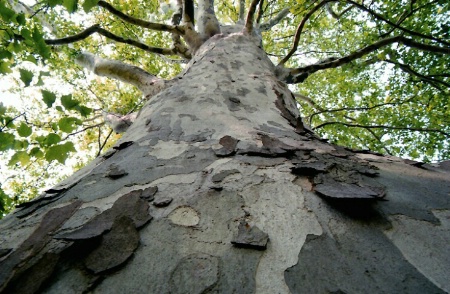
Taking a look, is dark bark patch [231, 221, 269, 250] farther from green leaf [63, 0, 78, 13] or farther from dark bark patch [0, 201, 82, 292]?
green leaf [63, 0, 78, 13]

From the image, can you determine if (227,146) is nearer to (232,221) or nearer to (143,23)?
(232,221)

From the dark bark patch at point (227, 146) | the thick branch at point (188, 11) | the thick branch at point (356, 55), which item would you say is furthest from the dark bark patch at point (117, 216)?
the thick branch at point (188, 11)

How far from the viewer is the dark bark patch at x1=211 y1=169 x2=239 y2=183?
0.90 meters

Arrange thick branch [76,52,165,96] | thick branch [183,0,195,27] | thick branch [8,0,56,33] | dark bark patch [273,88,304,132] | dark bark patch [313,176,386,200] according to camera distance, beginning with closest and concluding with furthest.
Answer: dark bark patch [313,176,386,200]
dark bark patch [273,88,304,132]
thick branch [76,52,165,96]
thick branch [183,0,195,27]
thick branch [8,0,56,33]

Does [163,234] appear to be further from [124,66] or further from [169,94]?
[124,66]

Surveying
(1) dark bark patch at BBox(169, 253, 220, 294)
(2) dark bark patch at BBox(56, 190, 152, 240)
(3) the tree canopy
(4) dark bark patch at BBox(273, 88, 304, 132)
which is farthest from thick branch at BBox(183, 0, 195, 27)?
(1) dark bark patch at BBox(169, 253, 220, 294)

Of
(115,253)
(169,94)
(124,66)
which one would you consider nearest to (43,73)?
(169,94)

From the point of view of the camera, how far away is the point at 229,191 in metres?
0.83

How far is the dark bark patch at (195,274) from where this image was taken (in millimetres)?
522

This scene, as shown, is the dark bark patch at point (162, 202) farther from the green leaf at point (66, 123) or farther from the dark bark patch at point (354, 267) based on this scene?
the green leaf at point (66, 123)

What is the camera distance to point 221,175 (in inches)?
36.3

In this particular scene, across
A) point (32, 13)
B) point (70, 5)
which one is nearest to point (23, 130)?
point (70, 5)

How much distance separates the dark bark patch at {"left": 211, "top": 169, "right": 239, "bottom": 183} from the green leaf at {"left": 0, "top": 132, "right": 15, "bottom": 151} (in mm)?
1241

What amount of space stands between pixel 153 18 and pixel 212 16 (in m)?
3.50
